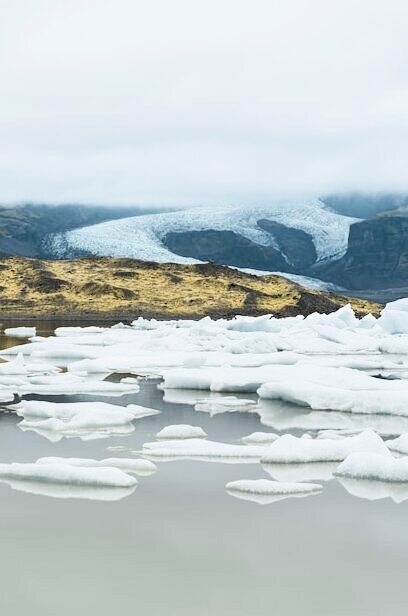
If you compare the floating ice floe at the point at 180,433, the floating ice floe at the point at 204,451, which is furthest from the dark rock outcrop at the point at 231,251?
the floating ice floe at the point at 204,451

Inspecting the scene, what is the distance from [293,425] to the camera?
13.0 metres

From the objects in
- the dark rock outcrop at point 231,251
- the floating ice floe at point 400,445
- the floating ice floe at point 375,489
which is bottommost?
the dark rock outcrop at point 231,251

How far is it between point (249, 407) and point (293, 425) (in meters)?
2.37

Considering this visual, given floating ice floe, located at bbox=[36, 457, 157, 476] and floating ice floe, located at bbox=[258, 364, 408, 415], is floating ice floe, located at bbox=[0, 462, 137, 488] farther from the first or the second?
floating ice floe, located at bbox=[258, 364, 408, 415]

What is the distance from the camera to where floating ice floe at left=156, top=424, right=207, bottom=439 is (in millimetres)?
11539

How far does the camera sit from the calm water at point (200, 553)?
5449 mm

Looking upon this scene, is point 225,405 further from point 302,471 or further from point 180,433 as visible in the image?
point 302,471

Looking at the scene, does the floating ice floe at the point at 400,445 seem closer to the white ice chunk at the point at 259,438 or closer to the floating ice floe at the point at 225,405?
the white ice chunk at the point at 259,438

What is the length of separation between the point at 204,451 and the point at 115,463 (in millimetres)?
1493

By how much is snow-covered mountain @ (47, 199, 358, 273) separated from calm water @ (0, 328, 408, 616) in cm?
8758

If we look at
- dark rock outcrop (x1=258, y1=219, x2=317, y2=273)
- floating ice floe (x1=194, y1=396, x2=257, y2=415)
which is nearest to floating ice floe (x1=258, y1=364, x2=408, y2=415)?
floating ice floe (x1=194, y1=396, x2=257, y2=415)

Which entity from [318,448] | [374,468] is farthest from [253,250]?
[374,468]

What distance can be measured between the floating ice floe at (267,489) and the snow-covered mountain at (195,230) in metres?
87.0

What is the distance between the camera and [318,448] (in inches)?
392
